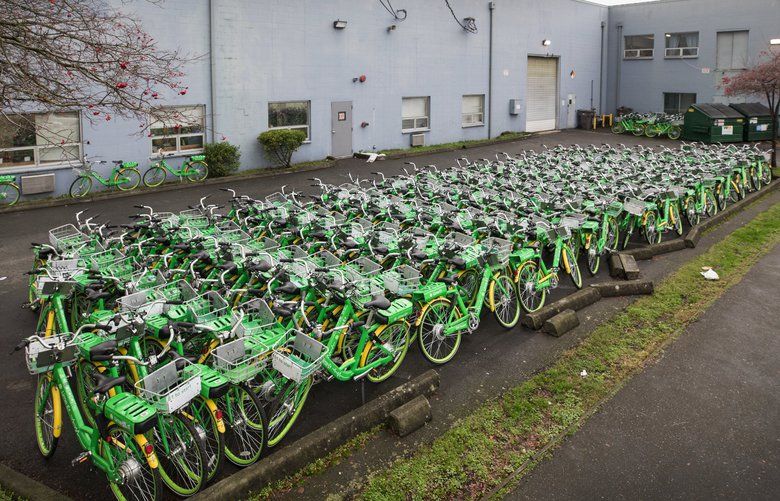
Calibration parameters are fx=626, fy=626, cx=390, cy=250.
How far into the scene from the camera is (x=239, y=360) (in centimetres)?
459

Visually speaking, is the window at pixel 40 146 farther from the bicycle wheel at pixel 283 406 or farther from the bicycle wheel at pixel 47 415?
the bicycle wheel at pixel 283 406

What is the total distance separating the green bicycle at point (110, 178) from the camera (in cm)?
1453

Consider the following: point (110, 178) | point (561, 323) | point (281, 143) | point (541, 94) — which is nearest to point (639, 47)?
A: point (541, 94)

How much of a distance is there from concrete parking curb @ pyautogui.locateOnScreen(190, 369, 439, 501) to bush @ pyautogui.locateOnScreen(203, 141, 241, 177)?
41.6ft

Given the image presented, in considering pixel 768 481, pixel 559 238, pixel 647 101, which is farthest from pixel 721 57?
pixel 768 481

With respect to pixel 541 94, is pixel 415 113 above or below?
below

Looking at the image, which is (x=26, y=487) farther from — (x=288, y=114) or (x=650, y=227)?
(x=288, y=114)

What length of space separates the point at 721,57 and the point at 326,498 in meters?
31.3

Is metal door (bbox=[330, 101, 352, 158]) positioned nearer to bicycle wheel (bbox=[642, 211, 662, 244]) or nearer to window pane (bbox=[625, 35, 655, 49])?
bicycle wheel (bbox=[642, 211, 662, 244])

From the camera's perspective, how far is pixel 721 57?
2909 centimetres

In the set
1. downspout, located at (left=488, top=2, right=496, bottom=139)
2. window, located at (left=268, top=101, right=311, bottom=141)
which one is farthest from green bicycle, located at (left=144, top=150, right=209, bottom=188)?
downspout, located at (left=488, top=2, right=496, bottom=139)

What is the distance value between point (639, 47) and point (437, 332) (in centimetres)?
3067

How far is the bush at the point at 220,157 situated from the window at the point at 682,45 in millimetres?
23519

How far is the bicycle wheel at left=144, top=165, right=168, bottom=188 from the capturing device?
15.7 metres
